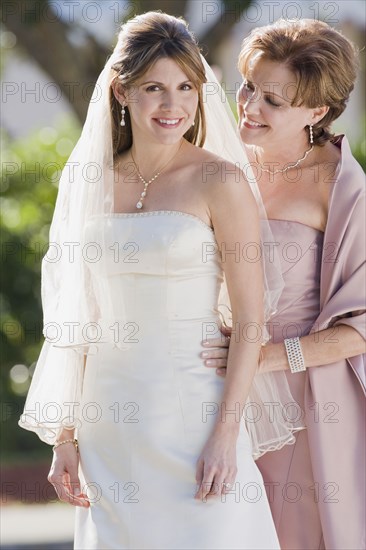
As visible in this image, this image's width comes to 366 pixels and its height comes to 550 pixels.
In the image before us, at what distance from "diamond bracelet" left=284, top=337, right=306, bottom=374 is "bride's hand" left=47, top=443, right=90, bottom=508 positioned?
84 centimetres

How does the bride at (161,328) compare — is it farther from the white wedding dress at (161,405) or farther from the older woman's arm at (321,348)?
the older woman's arm at (321,348)

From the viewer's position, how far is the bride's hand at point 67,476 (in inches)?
150

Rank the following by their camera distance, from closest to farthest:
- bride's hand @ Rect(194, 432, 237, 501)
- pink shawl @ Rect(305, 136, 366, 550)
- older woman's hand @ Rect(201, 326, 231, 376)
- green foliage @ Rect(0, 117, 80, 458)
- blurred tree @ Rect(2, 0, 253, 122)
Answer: bride's hand @ Rect(194, 432, 237, 501) → older woman's hand @ Rect(201, 326, 231, 376) → pink shawl @ Rect(305, 136, 366, 550) → blurred tree @ Rect(2, 0, 253, 122) → green foliage @ Rect(0, 117, 80, 458)

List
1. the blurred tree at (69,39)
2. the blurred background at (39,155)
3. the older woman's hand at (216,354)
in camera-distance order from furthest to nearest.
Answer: the blurred tree at (69,39) < the blurred background at (39,155) < the older woman's hand at (216,354)

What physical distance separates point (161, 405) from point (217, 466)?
28 cm

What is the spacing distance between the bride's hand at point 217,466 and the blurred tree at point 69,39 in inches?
233

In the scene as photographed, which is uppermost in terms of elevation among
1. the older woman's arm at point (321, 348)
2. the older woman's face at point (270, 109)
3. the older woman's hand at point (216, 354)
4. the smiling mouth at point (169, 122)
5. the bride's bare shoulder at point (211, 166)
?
the older woman's face at point (270, 109)

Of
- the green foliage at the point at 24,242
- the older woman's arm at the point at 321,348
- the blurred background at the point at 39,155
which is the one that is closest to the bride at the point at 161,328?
the older woman's arm at the point at 321,348

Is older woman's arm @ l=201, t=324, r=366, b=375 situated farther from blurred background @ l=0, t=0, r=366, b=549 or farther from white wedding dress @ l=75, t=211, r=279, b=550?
blurred background @ l=0, t=0, r=366, b=549

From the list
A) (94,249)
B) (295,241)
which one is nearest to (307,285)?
(295,241)

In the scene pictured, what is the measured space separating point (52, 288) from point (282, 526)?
1.25m

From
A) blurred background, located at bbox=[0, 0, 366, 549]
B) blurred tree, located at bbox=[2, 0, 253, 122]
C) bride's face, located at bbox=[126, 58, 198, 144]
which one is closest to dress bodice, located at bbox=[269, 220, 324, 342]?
bride's face, located at bbox=[126, 58, 198, 144]

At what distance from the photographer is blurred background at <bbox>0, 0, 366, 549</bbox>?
8.95 m

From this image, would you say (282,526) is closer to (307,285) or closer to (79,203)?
(307,285)
